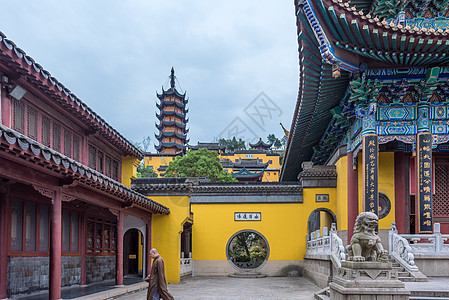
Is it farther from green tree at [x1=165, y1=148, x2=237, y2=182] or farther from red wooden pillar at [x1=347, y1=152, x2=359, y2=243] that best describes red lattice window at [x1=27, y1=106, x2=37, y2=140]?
green tree at [x1=165, y1=148, x2=237, y2=182]

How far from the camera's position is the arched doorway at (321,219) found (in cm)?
1855

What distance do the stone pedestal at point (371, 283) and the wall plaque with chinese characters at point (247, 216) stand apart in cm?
1122

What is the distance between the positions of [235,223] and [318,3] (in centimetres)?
1112

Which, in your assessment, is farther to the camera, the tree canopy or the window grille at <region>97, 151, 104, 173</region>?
the tree canopy

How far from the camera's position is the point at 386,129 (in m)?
12.2

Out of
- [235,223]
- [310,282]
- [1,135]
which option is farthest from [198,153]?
[1,135]

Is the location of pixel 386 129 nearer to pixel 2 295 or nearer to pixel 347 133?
pixel 347 133

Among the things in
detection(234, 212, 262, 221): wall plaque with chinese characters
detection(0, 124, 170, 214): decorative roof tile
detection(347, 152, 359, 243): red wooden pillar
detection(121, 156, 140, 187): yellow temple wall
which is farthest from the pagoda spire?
detection(0, 124, 170, 214): decorative roof tile

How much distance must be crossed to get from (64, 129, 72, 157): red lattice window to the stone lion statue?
7011 mm

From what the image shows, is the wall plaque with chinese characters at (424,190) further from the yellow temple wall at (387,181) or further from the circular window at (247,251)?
the circular window at (247,251)

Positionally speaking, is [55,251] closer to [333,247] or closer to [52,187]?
[52,187]

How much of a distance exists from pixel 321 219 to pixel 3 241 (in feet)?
55.4

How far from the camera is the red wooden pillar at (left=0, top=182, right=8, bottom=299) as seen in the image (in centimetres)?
870

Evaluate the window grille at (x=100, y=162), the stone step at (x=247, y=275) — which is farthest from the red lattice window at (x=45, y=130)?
the stone step at (x=247, y=275)
